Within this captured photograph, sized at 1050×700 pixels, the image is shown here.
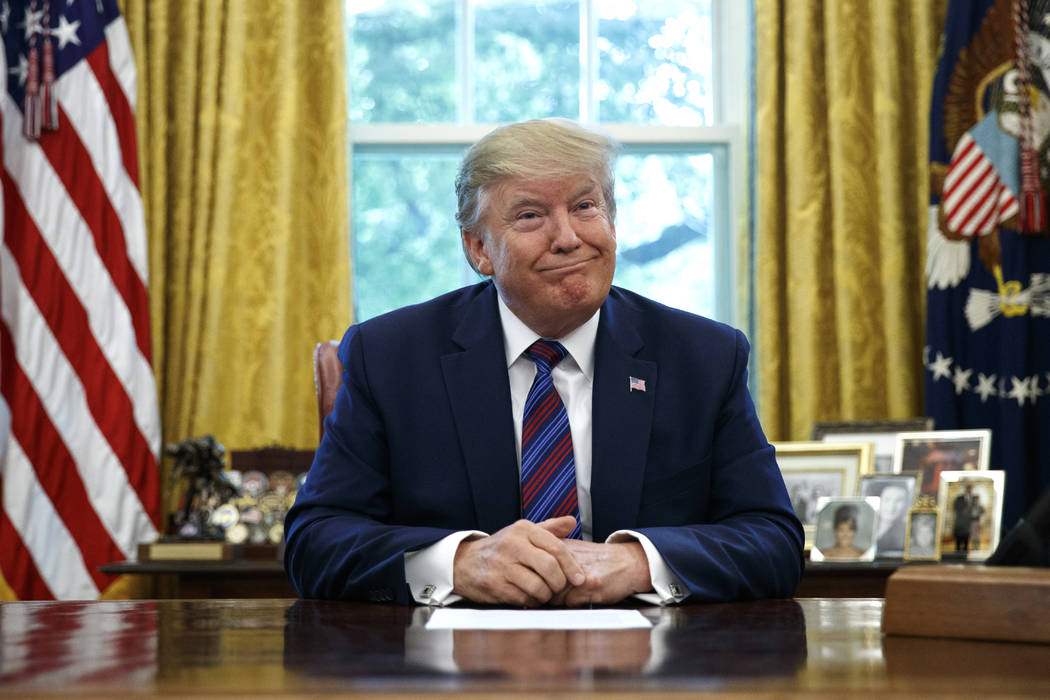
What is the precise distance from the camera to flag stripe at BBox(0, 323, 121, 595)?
12.6 feet

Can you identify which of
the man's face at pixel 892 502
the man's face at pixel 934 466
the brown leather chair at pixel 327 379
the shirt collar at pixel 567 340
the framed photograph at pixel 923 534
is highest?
the shirt collar at pixel 567 340

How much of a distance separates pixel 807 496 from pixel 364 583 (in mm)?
2170

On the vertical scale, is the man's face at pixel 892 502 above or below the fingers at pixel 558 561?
below

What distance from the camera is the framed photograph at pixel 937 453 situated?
3516 millimetres

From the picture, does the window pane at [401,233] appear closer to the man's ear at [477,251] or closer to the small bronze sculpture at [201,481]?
the small bronze sculpture at [201,481]

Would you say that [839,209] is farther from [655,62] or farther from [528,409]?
[528,409]

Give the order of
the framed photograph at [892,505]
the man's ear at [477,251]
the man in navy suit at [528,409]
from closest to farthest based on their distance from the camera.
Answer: the man in navy suit at [528,409] → the man's ear at [477,251] → the framed photograph at [892,505]

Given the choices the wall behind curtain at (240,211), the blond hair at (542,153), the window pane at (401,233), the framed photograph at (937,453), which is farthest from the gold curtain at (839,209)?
the blond hair at (542,153)

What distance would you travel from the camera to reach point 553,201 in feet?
7.06

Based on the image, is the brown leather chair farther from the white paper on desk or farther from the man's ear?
the white paper on desk

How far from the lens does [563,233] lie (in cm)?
212

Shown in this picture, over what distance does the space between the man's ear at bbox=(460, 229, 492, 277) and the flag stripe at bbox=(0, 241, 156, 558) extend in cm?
204

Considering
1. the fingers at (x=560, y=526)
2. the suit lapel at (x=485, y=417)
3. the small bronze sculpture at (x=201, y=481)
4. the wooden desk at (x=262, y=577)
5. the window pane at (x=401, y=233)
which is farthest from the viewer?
the window pane at (x=401, y=233)

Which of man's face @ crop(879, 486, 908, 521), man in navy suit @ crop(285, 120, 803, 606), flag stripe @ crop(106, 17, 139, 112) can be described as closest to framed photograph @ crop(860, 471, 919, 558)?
man's face @ crop(879, 486, 908, 521)
